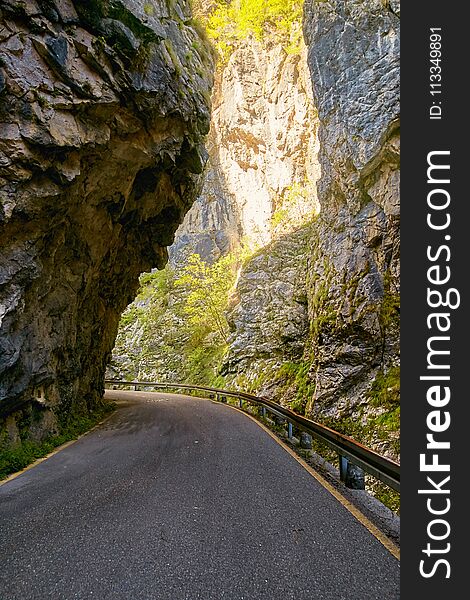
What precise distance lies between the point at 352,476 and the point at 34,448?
5714 mm

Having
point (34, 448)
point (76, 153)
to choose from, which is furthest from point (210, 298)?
point (34, 448)

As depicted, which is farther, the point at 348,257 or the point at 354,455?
the point at 348,257

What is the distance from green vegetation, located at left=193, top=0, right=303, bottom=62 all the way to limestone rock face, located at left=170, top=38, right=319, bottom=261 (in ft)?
2.79

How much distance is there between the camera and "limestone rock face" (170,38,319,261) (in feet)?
89.7

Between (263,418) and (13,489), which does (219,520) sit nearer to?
(13,489)

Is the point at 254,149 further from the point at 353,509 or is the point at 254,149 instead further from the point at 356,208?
the point at 353,509

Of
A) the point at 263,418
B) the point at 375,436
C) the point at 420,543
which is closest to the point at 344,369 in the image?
the point at 375,436

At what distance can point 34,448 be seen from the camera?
22.9ft

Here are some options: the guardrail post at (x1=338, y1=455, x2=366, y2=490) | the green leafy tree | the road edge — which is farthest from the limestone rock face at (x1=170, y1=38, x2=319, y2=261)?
the guardrail post at (x1=338, y1=455, x2=366, y2=490)

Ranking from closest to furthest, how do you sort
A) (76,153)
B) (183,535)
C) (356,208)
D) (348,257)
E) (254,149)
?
(183,535)
(76,153)
(348,257)
(356,208)
(254,149)

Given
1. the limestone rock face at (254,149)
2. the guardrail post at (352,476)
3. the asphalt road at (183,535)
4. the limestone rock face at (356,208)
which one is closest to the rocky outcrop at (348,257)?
the limestone rock face at (356,208)

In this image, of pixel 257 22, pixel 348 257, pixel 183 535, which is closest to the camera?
pixel 183 535

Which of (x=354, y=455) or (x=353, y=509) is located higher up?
(x=354, y=455)

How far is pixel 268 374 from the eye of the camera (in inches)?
761
